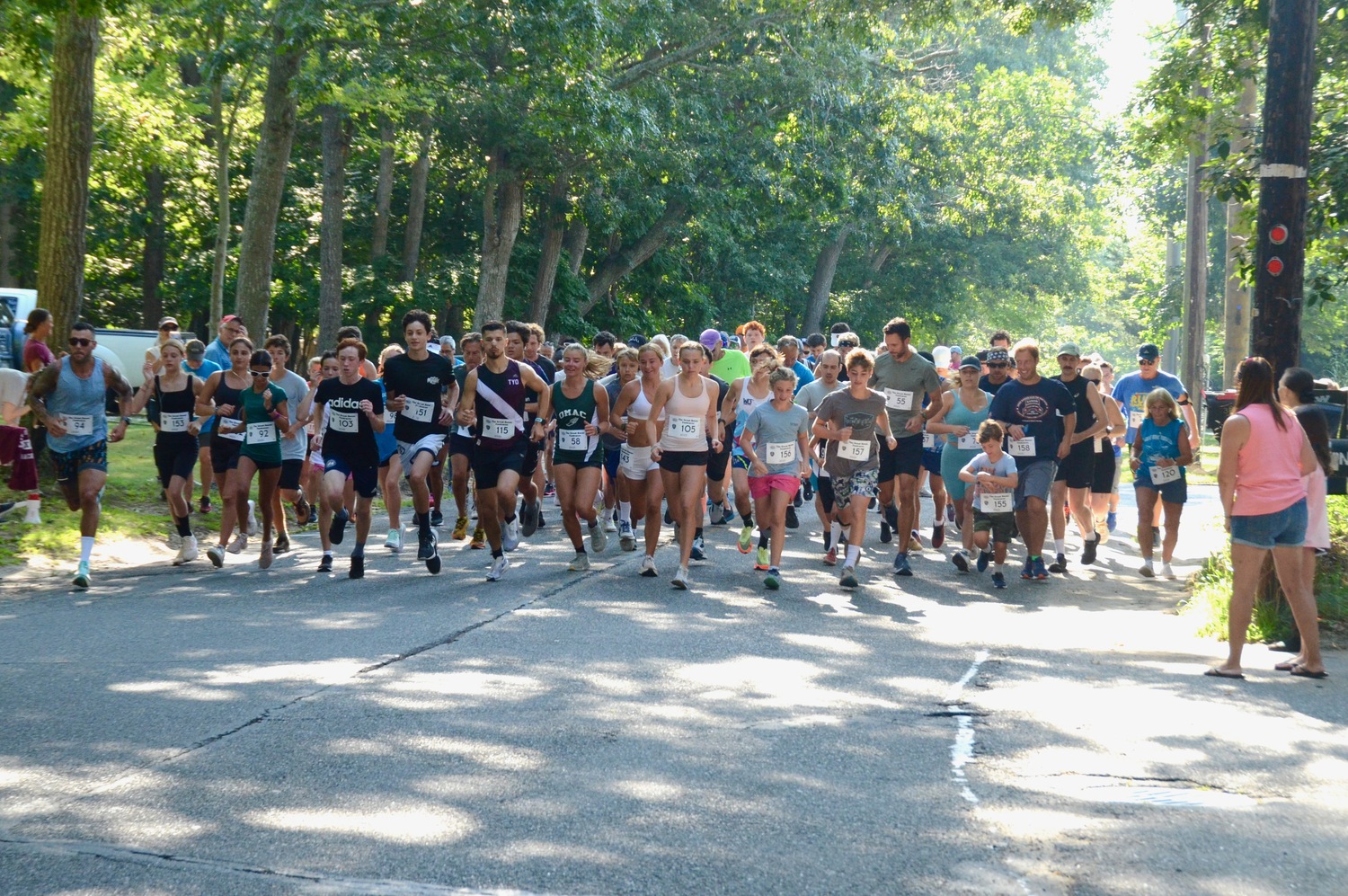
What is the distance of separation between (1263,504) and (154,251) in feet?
99.1

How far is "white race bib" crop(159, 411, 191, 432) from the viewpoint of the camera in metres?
12.5

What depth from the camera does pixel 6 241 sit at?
3128 centimetres

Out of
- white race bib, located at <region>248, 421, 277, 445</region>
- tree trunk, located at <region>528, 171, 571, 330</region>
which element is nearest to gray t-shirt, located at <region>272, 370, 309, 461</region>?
white race bib, located at <region>248, 421, 277, 445</region>

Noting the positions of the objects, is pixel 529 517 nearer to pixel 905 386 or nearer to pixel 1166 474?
pixel 905 386

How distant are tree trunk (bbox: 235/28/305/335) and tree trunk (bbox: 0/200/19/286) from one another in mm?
14035

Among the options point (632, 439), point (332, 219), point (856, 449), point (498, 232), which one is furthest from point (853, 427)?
point (332, 219)

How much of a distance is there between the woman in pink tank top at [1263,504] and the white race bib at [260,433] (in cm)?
747

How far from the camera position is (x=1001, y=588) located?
12.2 meters

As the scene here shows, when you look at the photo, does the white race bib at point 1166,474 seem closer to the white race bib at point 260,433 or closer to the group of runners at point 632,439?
the group of runners at point 632,439

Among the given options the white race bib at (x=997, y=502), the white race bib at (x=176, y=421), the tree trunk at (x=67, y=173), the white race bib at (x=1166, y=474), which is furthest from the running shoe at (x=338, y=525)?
the white race bib at (x=1166, y=474)

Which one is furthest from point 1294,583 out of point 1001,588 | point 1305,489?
point 1001,588

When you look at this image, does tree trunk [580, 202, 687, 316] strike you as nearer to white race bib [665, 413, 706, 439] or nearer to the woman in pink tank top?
white race bib [665, 413, 706, 439]

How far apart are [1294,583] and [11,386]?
34.7ft

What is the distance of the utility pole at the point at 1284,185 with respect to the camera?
32.9 feet
